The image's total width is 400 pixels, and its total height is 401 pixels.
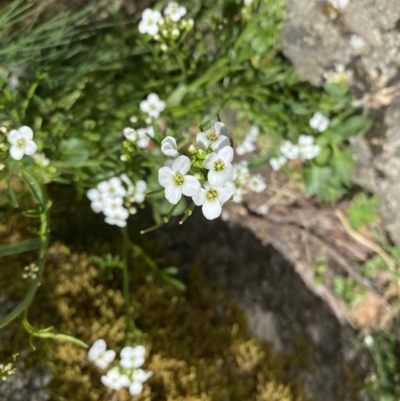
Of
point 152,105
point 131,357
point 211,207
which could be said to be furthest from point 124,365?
point 152,105

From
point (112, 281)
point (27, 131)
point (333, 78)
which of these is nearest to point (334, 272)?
point (333, 78)

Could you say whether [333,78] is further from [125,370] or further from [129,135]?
[125,370]

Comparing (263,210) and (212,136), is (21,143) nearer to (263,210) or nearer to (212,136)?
(212,136)

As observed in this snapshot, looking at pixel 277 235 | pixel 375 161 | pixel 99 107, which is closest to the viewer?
pixel 99 107

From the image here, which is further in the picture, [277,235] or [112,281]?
[277,235]

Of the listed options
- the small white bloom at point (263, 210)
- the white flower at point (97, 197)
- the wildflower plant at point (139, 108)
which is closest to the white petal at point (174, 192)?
the wildflower plant at point (139, 108)

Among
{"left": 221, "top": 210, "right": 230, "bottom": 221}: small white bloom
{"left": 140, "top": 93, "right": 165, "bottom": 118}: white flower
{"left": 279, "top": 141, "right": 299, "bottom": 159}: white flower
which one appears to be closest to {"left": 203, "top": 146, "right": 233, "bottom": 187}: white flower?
{"left": 140, "top": 93, "right": 165, "bottom": 118}: white flower

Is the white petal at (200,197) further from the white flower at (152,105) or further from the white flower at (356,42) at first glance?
the white flower at (356,42)
